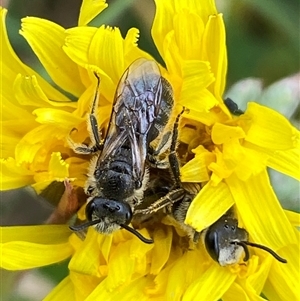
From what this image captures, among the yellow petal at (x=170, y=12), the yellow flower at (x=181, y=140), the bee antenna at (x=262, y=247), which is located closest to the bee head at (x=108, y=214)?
the yellow flower at (x=181, y=140)

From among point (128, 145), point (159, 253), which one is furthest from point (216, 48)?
point (159, 253)

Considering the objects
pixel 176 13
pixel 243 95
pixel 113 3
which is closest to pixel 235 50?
pixel 113 3

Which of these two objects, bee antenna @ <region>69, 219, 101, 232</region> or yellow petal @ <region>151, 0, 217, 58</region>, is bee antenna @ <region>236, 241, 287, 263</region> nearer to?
bee antenna @ <region>69, 219, 101, 232</region>

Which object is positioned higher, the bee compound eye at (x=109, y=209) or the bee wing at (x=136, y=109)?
the bee wing at (x=136, y=109)

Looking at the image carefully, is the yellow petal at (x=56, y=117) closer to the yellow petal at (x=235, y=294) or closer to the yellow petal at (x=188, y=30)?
the yellow petal at (x=188, y=30)

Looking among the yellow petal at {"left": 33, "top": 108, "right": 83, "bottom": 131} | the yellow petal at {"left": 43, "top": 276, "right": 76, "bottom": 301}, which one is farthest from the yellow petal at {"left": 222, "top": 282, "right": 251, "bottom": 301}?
the yellow petal at {"left": 33, "top": 108, "right": 83, "bottom": 131}

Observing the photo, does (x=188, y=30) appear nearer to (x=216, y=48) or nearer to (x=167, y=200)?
(x=216, y=48)

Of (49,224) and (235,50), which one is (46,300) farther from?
(235,50)
